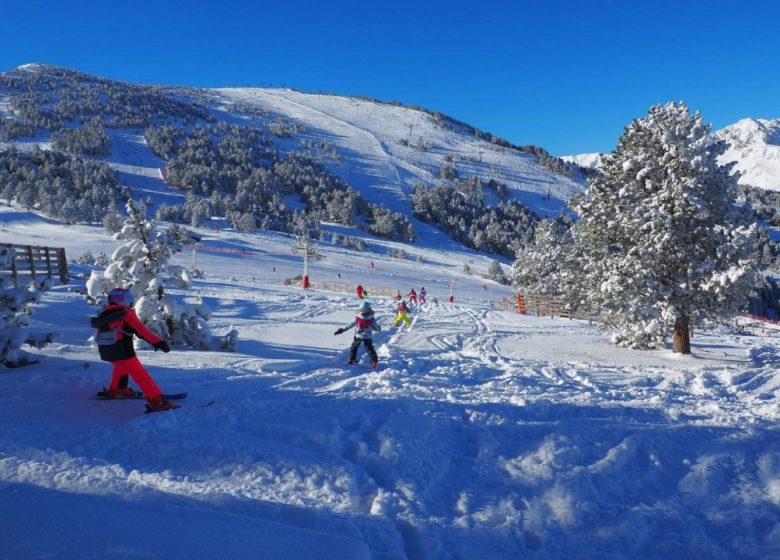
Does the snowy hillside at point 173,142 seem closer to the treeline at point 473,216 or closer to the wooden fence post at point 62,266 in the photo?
the treeline at point 473,216

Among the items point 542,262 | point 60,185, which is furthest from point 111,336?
point 60,185

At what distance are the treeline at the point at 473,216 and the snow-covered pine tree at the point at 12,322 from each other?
10595 cm

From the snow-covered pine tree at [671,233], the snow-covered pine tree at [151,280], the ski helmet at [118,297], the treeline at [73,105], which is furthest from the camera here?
the treeline at [73,105]

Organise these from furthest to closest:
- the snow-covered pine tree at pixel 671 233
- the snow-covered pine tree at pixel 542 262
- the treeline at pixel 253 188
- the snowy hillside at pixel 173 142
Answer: the snowy hillside at pixel 173 142 → the treeline at pixel 253 188 → the snow-covered pine tree at pixel 542 262 → the snow-covered pine tree at pixel 671 233

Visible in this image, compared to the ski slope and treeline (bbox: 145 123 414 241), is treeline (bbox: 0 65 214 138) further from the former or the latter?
the ski slope

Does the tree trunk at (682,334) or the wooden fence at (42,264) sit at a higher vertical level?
the wooden fence at (42,264)

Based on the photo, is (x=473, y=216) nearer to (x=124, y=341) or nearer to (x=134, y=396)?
(x=134, y=396)

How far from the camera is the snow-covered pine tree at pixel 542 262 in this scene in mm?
43156

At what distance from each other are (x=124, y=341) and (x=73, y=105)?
17949cm

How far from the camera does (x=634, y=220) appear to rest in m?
13.2

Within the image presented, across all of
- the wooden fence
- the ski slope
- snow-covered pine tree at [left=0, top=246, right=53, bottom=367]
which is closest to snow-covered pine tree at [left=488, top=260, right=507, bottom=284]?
the wooden fence

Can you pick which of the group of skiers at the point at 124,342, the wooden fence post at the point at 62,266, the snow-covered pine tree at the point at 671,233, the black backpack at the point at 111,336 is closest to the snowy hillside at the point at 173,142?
the wooden fence post at the point at 62,266

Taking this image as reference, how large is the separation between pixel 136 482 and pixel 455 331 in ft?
47.1

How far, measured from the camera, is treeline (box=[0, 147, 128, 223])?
73.6 m
